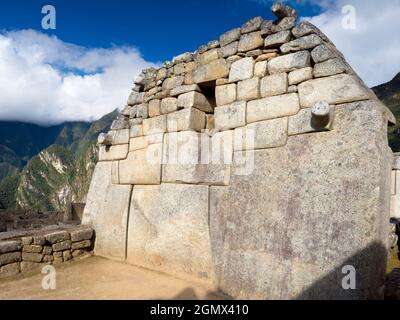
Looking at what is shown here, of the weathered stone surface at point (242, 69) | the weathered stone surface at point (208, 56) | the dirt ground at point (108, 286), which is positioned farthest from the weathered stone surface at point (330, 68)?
the dirt ground at point (108, 286)

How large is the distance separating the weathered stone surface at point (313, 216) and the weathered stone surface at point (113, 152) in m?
2.41

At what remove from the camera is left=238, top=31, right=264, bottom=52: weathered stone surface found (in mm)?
3868

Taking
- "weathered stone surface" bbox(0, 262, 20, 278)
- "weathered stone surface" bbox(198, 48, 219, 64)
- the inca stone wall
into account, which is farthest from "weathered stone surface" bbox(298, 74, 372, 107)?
"weathered stone surface" bbox(0, 262, 20, 278)

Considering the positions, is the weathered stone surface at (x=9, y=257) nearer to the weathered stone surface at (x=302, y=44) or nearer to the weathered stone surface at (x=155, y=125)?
the weathered stone surface at (x=155, y=125)

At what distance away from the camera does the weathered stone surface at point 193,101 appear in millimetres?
4517

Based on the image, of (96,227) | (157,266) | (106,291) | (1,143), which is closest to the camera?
(106,291)

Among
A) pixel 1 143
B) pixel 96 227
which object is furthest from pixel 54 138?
pixel 96 227

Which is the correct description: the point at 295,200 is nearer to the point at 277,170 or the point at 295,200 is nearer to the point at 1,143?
the point at 277,170

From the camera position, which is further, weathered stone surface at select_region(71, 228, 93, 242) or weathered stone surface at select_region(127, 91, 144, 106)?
weathered stone surface at select_region(127, 91, 144, 106)

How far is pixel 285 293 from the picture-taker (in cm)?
312

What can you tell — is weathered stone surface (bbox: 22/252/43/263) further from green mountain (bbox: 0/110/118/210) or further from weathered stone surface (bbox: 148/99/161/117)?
green mountain (bbox: 0/110/118/210)

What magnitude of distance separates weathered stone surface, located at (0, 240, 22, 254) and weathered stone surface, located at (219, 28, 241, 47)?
13.2 feet
